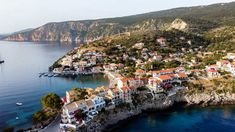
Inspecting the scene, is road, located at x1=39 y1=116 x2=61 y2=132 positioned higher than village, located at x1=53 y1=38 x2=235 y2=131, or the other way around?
village, located at x1=53 y1=38 x2=235 y2=131

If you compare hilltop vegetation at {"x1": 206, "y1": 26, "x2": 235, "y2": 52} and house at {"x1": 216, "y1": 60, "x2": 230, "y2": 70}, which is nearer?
house at {"x1": 216, "y1": 60, "x2": 230, "y2": 70}

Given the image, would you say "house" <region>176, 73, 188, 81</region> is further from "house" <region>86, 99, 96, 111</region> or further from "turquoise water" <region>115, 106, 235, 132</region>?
"house" <region>86, 99, 96, 111</region>

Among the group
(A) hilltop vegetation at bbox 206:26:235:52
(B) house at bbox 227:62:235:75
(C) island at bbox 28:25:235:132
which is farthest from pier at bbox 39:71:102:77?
(A) hilltop vegetation at bbox 206:26:235:52

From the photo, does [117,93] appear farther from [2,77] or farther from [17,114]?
[2,77]

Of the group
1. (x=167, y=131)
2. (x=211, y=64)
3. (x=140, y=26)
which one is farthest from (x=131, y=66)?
(x=140, y=26)

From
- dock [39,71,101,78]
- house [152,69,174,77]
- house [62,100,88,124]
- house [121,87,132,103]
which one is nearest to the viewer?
house [62,100,88,124]

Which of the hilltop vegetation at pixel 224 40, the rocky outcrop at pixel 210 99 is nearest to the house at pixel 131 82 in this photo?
the rocky outcrop at pixel 210 99
